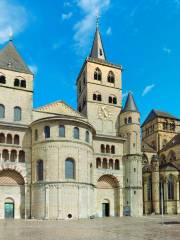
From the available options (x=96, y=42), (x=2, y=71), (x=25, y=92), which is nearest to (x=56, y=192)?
(x=25, y=92)

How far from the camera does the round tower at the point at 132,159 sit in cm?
5975

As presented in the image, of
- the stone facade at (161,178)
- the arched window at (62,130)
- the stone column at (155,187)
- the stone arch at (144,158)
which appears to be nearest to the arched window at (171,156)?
the stone facade at (161,178)

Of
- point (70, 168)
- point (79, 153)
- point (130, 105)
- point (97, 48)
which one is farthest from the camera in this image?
point (97, 48)

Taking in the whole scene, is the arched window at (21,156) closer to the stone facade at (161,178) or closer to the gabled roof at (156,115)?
the stone facade at (161,178)

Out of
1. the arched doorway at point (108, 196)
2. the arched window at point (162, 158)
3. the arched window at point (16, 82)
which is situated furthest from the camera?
the arched window at point (162, 158)

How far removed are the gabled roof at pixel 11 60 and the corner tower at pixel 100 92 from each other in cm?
1247

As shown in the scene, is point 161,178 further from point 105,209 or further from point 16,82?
point 16,82

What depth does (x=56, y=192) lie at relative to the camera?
1955 inches

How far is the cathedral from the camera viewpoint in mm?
51062

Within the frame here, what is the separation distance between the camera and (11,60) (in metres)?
60.1

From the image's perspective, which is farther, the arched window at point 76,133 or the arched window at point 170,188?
the arched window at point 170,188

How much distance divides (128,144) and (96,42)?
24.4 metres

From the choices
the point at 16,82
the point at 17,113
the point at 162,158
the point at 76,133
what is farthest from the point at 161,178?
the point at 16,82

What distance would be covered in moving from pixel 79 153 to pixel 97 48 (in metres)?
28.3
